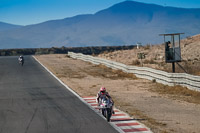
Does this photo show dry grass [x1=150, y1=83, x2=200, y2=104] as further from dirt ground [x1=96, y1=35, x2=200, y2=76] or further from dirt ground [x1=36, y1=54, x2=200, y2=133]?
dirt ground [x1=96, y1=35, x2=200, y2=76]

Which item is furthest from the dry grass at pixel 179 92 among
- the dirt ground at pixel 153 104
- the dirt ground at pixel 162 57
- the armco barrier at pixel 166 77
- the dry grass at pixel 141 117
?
the dirt ground at pixel 162 57

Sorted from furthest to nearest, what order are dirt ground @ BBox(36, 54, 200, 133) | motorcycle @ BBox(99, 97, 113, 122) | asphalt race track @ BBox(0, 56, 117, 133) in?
motorcycle @ BBox(99, 97, 113, 122), dirt ground @ BBox(36, 54, 200, 133), asphalt race track @ BBox(0, 56, 117, 133)

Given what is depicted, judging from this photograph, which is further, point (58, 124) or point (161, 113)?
point (161, 113)

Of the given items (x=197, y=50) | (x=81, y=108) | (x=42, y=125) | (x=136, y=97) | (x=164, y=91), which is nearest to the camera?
(x=42, y=125)

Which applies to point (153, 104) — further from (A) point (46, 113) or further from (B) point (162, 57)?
(B) point (162, 57)

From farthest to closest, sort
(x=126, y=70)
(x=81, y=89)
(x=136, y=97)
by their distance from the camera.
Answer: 1. (x=126, y=70)
2. (x=81, y=89)
3. (x=136, y=97)

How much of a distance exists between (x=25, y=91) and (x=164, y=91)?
791 cm

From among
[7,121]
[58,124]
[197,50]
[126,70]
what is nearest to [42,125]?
[58,124]

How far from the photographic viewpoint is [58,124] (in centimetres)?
1253

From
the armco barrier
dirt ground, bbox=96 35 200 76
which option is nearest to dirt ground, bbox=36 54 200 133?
the armco barrier

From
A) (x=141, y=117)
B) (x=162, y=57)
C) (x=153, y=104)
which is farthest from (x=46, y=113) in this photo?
(x=162, y=57)

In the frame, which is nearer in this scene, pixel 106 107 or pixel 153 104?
pixel 106 107

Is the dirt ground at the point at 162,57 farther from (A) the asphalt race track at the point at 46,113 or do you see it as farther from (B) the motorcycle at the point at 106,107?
(B) the motorcycle at the point at 106,107

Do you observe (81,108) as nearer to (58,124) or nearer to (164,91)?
(58,124)
